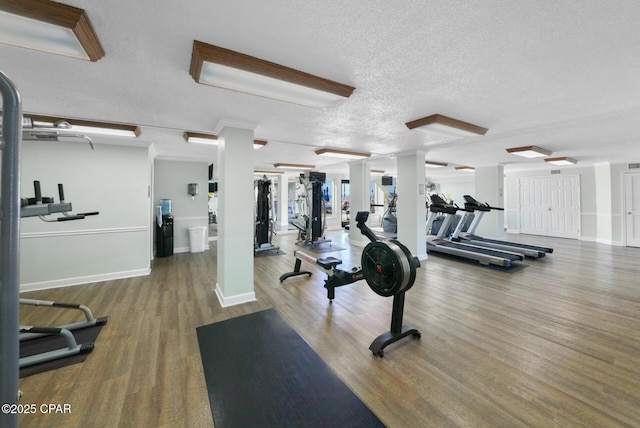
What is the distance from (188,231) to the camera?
6.62 meters

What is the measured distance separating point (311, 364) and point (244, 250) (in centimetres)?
173

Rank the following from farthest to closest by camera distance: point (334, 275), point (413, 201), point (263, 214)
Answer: point (263, 214), point (413, 201), point (334, 275)

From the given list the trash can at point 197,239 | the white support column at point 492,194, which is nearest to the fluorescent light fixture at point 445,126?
the white support column at point 492,194

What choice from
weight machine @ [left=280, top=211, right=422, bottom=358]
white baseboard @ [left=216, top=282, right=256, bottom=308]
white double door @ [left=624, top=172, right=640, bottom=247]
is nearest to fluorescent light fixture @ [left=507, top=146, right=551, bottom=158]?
white double door @ [left=624, top=172, right=640, bottom=247]

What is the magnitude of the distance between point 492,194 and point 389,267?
718 cm

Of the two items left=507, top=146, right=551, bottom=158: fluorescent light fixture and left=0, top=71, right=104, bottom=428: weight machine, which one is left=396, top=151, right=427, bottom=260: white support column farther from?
left=0, top=71, right=104, bottom=428: weight machine

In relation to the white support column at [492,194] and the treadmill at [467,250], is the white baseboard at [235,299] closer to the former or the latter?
the treadmill at [467,250]

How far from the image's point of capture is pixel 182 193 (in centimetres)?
655

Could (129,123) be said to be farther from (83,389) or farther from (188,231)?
(188,231)

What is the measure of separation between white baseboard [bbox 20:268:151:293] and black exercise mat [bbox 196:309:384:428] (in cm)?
269

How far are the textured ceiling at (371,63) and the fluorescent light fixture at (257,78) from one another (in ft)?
0.19

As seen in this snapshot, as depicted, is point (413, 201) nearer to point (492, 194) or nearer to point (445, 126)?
point (445, 126)

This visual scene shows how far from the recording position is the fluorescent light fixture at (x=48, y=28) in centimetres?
131

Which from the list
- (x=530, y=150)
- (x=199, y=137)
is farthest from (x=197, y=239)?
(x=530, y=150)
